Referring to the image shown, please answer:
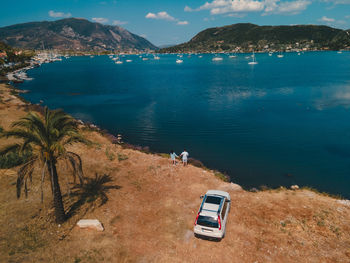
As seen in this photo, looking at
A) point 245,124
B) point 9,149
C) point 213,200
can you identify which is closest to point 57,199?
point 9,149

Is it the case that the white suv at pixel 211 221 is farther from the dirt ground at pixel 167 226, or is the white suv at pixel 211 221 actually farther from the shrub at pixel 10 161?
the shrub at pixel 10 161

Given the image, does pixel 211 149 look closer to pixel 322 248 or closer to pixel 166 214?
pixel 166 214

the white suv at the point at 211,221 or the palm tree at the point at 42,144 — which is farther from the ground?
the palm tree at the point at 42,144

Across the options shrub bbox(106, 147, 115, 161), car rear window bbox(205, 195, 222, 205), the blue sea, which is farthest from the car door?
shrub bbox(106, 147, 115, 161)

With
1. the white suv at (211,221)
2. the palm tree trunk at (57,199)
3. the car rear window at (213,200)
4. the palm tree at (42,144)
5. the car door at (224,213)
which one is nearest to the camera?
the white suv at (211,221)

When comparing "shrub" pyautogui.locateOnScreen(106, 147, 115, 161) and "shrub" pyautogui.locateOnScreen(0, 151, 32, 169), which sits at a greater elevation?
"shrub" pyautogui.locateOnScreen(0, 151, 32, 169)

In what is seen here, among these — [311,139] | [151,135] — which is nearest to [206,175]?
[151,135]

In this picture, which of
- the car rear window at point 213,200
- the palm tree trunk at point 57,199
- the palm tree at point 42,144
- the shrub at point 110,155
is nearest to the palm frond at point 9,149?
the palm tree at point 42,144

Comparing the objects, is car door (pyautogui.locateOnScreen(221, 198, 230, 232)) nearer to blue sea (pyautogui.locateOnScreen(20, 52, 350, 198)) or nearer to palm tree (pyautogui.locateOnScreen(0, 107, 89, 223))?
blue sea (pyautogui.locateOnScreen(20, 52, 350, 198))
